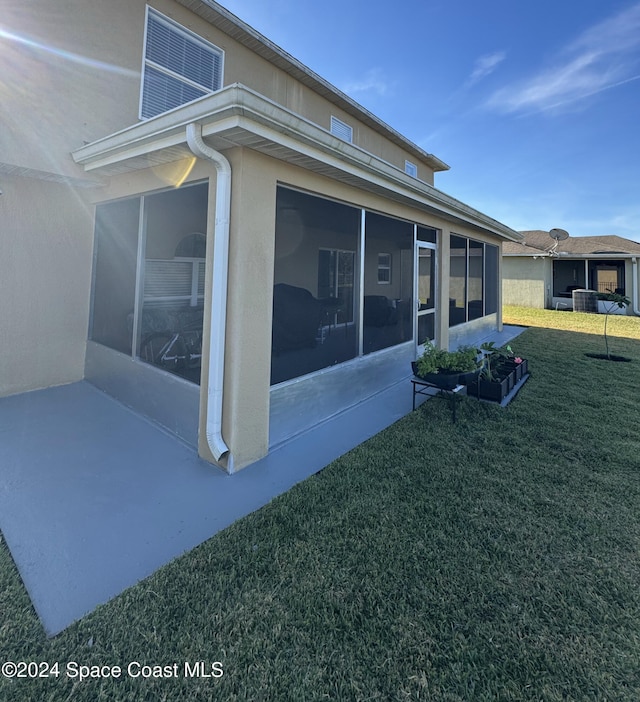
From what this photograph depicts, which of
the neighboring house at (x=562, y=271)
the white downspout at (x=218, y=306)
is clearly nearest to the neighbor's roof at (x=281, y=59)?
the white downspout at (x=218, y=306)

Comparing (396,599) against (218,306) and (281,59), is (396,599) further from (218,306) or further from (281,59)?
(281,59)

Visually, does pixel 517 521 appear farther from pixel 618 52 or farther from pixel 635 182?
pixel 635 182

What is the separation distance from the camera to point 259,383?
3.54 meters

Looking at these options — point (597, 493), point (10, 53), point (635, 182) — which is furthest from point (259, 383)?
point (635, 182)

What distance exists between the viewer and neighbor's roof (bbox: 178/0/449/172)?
6105 millimetres

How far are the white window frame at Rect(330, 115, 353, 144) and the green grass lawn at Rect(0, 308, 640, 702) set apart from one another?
934cm

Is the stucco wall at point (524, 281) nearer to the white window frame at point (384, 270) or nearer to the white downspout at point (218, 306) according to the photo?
the white window frame at point (384, 270)

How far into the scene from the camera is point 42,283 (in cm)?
530

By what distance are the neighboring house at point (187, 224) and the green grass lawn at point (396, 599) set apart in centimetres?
128


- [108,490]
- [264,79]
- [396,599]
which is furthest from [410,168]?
[396,599]

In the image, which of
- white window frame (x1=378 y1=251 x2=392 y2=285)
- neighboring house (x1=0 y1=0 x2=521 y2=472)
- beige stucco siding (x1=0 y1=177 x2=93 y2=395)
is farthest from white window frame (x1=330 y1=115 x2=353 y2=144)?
beige stucco siding (x1=0 y1=177 x2=93 y2=395)

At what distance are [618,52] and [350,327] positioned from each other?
11.5m

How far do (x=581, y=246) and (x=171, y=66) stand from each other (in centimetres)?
2143

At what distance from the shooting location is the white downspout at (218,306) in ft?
10.5
